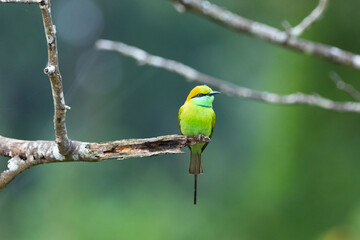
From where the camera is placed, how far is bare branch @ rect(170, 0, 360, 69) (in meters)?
2.78

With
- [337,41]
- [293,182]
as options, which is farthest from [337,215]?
[337,41]

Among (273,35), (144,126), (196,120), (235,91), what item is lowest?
(196,120)

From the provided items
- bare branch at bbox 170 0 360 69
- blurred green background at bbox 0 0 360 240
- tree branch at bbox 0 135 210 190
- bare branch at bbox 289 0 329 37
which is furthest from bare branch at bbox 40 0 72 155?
blurred green background at bbox 0 0 360 240

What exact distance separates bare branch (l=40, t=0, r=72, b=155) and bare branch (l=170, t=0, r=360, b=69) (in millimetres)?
1322

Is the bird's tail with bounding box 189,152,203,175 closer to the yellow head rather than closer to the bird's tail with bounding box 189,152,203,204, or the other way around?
the bird's tail with bounding box 189,152,203,204

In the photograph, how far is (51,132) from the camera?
934cm

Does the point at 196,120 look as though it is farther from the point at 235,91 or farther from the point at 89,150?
the point at 235,91

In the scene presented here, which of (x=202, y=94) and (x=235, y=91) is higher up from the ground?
(x=235, y=91)

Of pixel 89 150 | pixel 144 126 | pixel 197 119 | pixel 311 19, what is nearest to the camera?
pixel 89 150

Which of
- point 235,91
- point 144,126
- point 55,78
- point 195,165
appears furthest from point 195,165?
point 144,126

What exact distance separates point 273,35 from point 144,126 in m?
7.86

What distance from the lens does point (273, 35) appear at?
2857 millimetres

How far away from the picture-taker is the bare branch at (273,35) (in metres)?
2.78

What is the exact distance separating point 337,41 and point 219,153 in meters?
5.94
